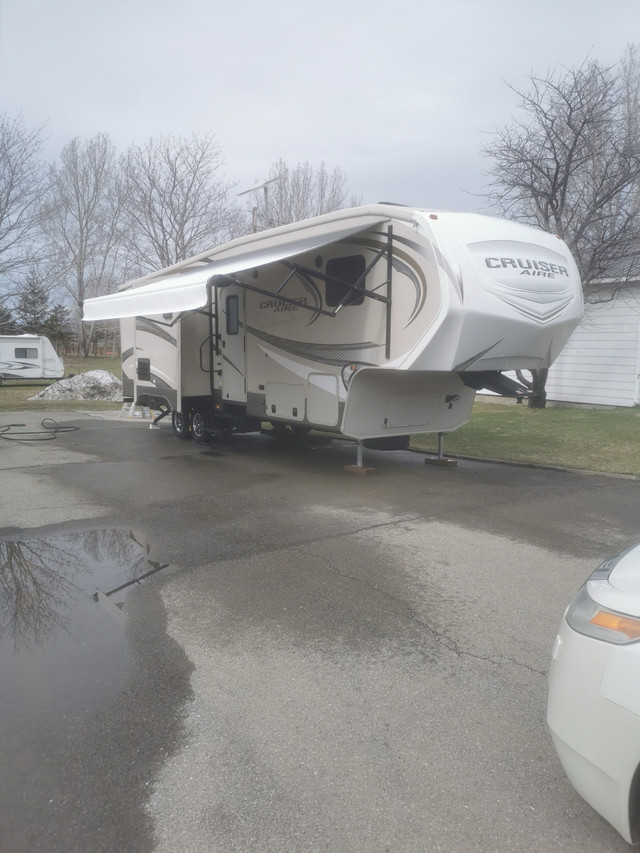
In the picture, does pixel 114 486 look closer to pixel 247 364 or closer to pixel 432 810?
pixel 247 364

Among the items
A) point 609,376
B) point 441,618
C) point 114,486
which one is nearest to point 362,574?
point 441,618

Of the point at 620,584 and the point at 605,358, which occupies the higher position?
the point at 605,358

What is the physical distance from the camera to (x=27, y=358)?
82.2ft

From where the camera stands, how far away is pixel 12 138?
57.8ft

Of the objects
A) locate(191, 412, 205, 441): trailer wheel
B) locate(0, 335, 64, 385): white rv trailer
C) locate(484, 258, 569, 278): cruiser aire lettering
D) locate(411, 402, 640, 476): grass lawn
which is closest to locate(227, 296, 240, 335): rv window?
locate(191, 412, 205, 441): trailer wheel

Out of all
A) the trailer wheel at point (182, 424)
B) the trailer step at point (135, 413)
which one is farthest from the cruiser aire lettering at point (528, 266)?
the trailer step at point (135, 413)

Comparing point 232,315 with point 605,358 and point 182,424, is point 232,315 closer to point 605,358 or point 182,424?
point 182,424

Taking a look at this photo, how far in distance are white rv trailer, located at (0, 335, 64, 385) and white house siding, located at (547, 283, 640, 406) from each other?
61.8ft

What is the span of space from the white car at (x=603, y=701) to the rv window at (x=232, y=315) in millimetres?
9082

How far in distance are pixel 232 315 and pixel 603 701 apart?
31.3 ft

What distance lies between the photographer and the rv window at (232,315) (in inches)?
427

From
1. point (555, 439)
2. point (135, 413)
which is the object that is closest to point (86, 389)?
point (135, 413)

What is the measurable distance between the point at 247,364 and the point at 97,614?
21.7 ft

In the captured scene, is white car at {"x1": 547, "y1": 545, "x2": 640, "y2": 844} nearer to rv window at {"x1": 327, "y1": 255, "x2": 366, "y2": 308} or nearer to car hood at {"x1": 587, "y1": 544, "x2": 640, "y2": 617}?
car hood at {"x1": 587, "y1": 544, "x2": 640, "y2": 617}
